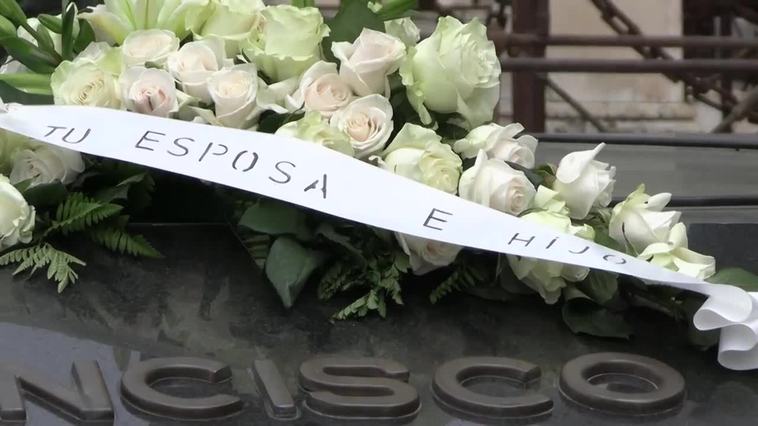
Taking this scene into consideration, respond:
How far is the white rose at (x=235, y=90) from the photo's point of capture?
153 centimetres

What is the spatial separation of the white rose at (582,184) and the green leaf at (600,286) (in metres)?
0.09

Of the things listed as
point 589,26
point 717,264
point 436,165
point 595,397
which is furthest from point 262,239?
point 589,26

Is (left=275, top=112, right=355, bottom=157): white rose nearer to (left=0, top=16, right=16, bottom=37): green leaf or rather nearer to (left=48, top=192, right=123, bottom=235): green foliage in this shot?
(left=48, top=192, right=123, bottom=235): green foliage

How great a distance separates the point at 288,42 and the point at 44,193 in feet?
1.14

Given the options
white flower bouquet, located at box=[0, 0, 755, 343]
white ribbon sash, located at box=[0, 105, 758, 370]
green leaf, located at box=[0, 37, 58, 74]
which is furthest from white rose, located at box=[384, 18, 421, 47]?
green leaf, located at box=[0, 37, 58, 74]

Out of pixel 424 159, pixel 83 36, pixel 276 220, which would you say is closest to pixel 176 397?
pixel 276 220

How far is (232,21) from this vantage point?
63.7 inches

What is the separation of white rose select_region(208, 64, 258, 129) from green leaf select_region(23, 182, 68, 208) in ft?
0.70

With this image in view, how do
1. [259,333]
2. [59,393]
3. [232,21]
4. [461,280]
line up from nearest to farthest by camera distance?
[59,393]
[259,333]
[461,280]
[232,21]

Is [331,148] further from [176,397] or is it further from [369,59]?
[176,397]

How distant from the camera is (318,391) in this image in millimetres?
1238

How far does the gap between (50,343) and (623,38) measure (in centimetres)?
391

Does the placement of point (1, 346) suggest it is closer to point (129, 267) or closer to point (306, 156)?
point (129, 267)

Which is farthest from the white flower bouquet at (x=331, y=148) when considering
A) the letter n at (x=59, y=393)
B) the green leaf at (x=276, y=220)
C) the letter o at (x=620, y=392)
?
the letter n at (x=59, y=393)
